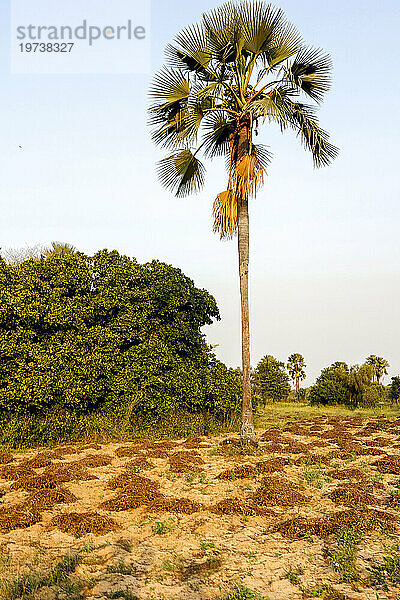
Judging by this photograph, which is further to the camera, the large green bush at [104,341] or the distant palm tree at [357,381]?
the distant palm tree at [357,381]

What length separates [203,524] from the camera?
5.93 meters

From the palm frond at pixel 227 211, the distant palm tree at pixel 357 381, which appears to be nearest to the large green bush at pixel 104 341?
the palm frond at pixel 227 211

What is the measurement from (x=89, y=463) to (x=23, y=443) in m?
3.32

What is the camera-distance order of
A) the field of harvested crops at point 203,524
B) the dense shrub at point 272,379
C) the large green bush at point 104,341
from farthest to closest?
1. the dense shrub at point 272,379
2. the large green bush at point 104,341
3. the field of harvested crops at point 203,524

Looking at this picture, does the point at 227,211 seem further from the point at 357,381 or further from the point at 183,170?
the point at 357,381

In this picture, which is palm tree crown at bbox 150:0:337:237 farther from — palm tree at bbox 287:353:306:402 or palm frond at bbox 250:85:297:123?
palm tree at bbox 287:353:306:402

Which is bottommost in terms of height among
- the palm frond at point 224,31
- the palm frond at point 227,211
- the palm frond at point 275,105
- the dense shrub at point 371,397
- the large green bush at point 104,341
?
the dense shrub at point 371,397

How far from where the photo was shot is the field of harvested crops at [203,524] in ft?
13.8

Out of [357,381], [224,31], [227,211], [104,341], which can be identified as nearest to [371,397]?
[357,381]

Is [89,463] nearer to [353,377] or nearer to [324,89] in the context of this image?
[324,89]

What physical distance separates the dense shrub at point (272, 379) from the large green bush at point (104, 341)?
15.4 m

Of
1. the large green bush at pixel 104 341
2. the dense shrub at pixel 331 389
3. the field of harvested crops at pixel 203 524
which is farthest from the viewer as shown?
the dense shrub at pixel 331 389

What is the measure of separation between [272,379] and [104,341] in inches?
778

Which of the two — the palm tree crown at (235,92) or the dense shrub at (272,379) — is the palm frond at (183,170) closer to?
the palm tree crown at (235,92)
